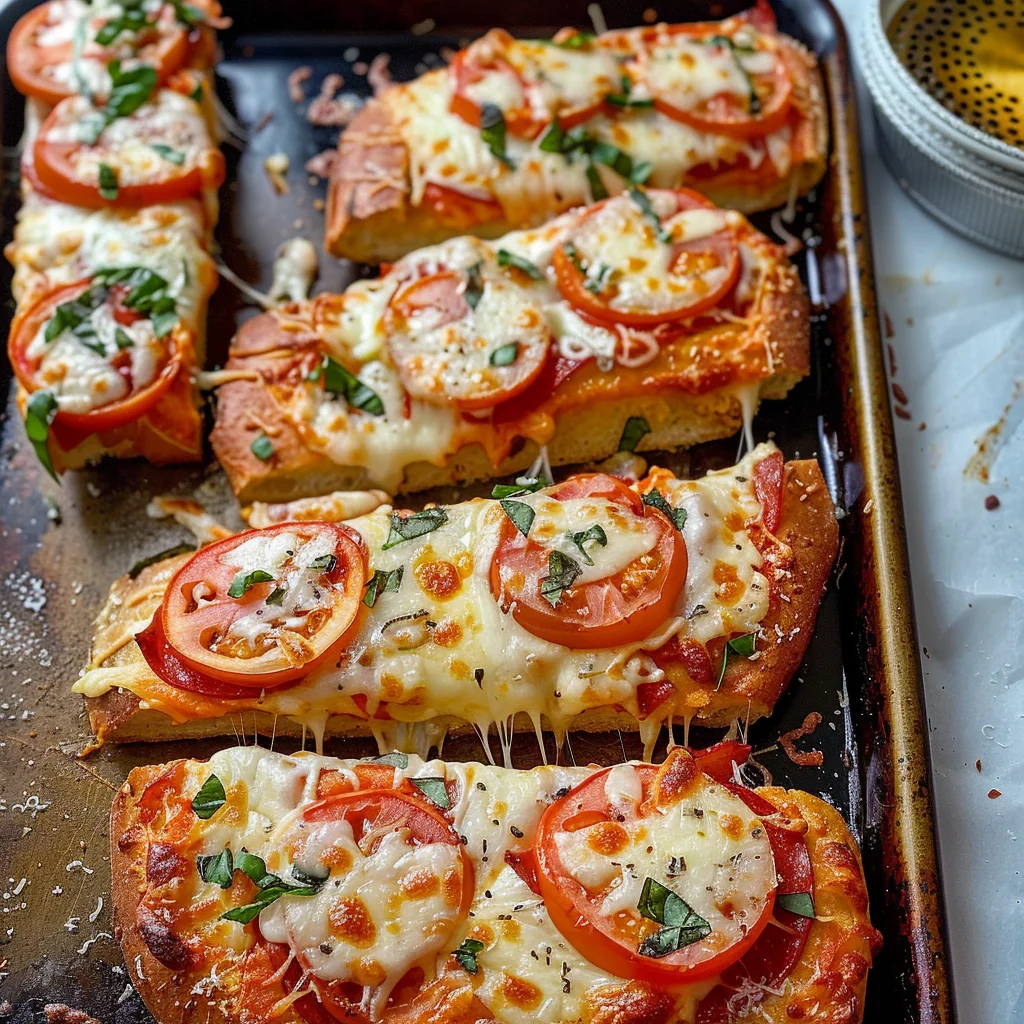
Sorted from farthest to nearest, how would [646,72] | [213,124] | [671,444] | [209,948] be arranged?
1. [213,124]
2. [646,72]
3. [671,444]
4. [209,948]

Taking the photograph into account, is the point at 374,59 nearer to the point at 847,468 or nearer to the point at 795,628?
the point at 847,468

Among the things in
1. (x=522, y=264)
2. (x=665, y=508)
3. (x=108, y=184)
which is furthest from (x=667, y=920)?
(x=108, y=184)

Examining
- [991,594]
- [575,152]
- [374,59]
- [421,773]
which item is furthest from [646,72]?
[421,773]

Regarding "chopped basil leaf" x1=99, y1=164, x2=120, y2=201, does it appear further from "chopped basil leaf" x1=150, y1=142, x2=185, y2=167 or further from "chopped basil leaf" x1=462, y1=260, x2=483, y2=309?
"chopped basil leaf" x1=462, y1=260, x2=483, y2=309

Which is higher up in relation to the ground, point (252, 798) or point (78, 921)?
point (252, 798)

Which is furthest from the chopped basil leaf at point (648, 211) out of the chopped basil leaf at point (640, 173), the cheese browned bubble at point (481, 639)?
the cheese browned bubble at point (481, 639)

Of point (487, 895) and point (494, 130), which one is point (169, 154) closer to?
point (494, 130)
